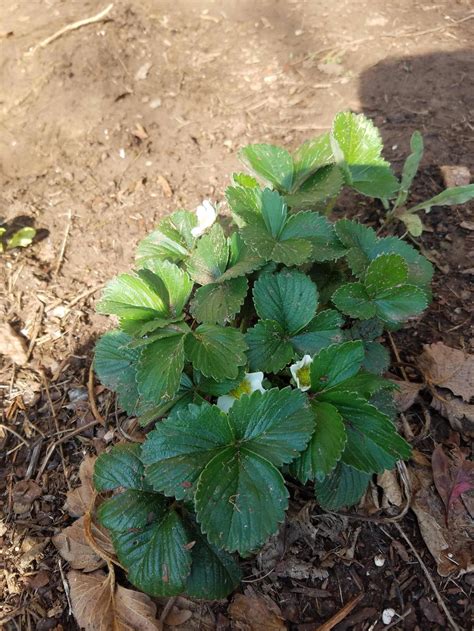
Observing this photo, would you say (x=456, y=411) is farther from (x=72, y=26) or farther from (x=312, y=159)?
(x=72, y=26)

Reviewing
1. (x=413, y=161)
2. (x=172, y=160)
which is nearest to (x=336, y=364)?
(x=413, y=161)

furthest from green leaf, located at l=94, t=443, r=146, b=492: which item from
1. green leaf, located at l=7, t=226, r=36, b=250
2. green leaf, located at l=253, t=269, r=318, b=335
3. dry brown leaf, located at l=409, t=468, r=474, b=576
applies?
green leaf, located at l=7, t=226, r=36, b=250

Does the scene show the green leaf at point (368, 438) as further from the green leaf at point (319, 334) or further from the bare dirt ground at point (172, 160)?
the bare dirt ground at point (172, 160)

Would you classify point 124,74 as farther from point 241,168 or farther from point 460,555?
point 460,555

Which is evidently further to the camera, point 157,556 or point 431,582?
point 431,582

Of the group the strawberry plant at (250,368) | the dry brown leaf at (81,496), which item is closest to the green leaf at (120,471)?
the strawberry plant at (250,368)

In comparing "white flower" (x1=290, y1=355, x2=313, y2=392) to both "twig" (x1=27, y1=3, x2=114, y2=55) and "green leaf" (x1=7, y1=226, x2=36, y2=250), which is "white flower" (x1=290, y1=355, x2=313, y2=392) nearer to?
"green leaf" (x1=7, y1=226, x2=36, y2=250)

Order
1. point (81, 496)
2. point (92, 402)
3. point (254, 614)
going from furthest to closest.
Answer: point (92, 402) → point (81, 496) → point (254, 614)
